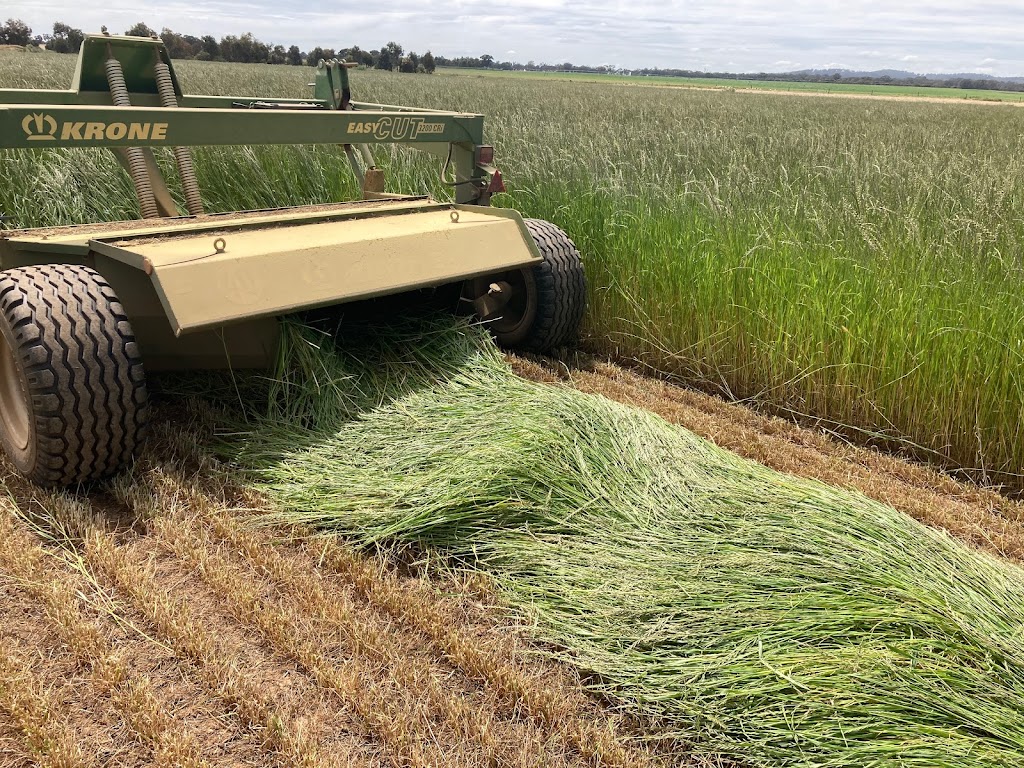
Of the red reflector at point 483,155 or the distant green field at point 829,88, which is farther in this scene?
the distant green field at point 829,88

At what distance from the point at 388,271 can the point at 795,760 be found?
2324 mm

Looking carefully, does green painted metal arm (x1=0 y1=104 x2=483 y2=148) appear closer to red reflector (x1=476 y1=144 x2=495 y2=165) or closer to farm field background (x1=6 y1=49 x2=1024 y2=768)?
red reflector (x1=476 y1=144 x2=495 y2=165)

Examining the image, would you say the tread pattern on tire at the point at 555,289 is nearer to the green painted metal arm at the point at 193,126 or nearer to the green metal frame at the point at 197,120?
the green metal frame at the point at 197,120

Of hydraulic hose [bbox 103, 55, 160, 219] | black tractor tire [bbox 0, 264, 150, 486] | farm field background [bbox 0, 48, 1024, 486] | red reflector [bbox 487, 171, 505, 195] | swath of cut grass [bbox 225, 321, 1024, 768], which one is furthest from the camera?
red reflector [bbox 487, 171, 505, 195]

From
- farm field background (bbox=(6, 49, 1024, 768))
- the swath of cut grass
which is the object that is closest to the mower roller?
farm field background (bbox=(6, 49, 1024, 768))

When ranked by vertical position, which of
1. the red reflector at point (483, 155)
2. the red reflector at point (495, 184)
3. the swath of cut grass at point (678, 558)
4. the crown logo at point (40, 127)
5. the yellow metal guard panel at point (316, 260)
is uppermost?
the crown logo at point (40, 127)

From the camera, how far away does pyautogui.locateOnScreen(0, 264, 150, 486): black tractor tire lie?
2680 millimetres

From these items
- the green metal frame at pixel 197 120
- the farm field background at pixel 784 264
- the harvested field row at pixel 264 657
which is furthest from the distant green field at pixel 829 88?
the harvested field row at pixel 264 657

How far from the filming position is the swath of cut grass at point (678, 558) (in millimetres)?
1876

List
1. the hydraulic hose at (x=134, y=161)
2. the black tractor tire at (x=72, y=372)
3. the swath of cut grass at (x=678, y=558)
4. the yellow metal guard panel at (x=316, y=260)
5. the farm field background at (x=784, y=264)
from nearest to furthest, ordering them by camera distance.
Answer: the swath of cut grass at (x=678, y=558) → the black tractor tire at (x=72, y=372) → the yellow metal guard panel at (x=316, y=260) → the farm field background at (x=784, y=264) → the hydraulic hose at (x=134, y=161)

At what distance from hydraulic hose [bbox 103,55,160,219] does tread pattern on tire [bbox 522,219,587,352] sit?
1.85m

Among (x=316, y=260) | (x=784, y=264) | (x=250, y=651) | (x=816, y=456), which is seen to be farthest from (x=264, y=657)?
(x=784, y=264)

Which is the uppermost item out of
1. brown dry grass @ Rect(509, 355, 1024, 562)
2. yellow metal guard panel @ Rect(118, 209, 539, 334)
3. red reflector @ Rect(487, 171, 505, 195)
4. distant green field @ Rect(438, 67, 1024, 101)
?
distant green field @ Rect(438, 67, 1024, 101)

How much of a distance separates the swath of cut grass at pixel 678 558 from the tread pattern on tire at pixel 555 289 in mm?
780
